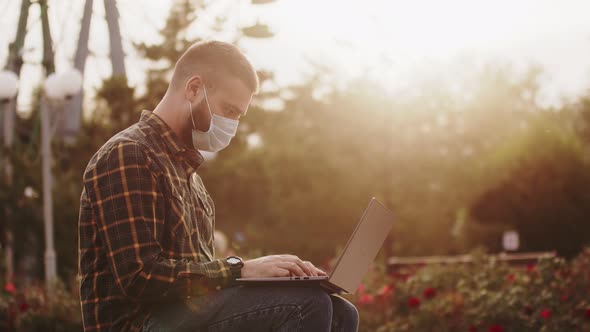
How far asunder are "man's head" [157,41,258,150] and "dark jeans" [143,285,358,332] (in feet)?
2.23

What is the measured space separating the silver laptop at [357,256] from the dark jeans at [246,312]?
0.05 metres

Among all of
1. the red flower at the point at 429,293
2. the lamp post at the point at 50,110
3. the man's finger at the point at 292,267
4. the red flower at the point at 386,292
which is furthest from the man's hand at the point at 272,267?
the lamp post at the point at 50,110

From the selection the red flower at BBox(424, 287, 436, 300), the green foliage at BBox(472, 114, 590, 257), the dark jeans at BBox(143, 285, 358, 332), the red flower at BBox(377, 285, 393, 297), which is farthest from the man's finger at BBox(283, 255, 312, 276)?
the green foliage at BBox(472, 114, 590, 257)

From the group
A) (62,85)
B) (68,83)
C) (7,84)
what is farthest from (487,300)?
(7,84)

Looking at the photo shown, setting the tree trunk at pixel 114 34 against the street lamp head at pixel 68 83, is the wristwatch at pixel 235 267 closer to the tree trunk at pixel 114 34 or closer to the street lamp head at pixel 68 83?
the tree trunk at pixel 114 34

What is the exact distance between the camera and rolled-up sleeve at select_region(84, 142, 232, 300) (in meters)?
2.49

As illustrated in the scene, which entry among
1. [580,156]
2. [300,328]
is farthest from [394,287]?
[580,156]

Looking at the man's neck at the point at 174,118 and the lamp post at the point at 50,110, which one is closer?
the man's neck at the point at 174,118

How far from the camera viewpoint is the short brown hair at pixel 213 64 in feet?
9.60

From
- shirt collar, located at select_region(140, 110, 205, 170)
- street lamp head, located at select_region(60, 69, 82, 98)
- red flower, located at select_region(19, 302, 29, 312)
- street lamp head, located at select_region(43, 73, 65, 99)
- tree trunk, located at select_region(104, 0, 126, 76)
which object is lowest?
red flower, located at select_region(19, 302, 29, 312)

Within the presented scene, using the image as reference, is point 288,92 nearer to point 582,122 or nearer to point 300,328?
point 582,122

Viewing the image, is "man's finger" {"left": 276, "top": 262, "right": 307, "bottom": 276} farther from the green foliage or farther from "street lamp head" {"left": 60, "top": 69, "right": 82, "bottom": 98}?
the green foliage

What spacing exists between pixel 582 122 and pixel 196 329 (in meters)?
37.1

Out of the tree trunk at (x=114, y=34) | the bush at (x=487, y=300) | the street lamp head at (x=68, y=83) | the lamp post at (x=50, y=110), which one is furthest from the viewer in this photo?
the lamp post at (x=50, y=110)
